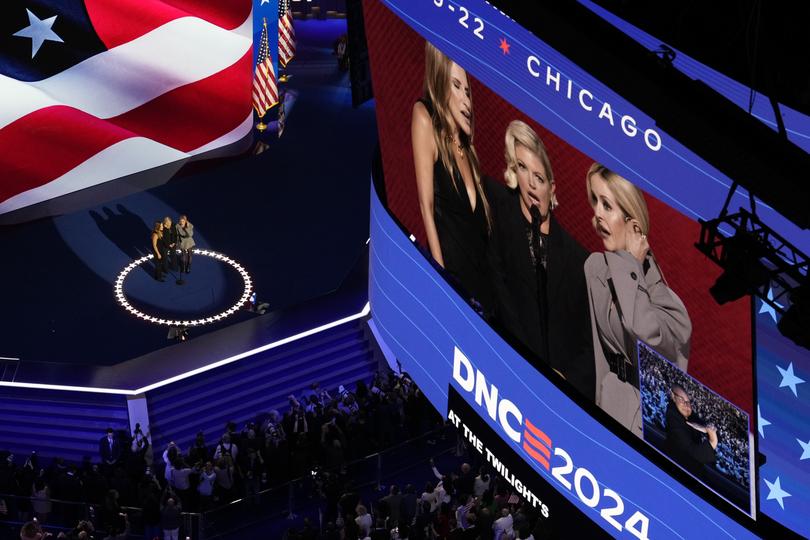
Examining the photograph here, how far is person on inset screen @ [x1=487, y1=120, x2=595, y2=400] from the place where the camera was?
43.8 feet

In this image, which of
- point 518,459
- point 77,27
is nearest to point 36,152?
point 77,27

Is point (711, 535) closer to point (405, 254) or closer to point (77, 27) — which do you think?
point (405, 254)

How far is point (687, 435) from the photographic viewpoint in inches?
503

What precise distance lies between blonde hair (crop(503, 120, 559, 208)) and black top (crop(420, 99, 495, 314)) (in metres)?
0.94

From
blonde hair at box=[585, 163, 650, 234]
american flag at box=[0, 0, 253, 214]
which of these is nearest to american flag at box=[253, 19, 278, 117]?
american flag at box=[0, 0, 253, 214]

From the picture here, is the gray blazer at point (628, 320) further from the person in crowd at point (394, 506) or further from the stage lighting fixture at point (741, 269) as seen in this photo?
the person in crowd at point (394, 506)

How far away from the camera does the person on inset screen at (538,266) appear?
43.8 feet

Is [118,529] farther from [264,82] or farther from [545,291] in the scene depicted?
[264,82]

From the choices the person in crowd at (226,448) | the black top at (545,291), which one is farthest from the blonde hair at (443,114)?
the person in crowd at (226,448)

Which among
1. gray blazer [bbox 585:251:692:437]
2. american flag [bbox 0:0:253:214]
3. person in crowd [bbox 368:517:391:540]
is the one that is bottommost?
gray blazer [bbox 585:251:692:437]

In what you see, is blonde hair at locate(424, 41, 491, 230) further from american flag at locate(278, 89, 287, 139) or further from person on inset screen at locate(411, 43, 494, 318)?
american flag at locate(278, 89, 287, 139)

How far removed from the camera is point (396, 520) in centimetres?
2052

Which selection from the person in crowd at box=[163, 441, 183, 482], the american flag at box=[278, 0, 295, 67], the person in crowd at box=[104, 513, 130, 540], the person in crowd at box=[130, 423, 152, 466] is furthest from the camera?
the american flag at box=[278, 0, 295, 67]

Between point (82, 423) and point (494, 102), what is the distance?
13458 millimetres
